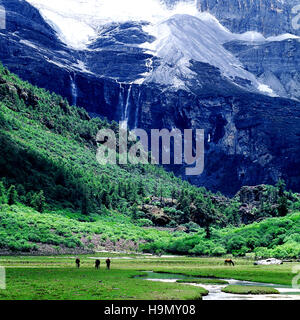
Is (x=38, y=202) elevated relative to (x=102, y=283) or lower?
elevated

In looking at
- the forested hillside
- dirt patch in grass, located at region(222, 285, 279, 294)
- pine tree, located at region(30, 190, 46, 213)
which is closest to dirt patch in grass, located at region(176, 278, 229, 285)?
dirt patch in grass, located at region(222, 285, 279, 294)

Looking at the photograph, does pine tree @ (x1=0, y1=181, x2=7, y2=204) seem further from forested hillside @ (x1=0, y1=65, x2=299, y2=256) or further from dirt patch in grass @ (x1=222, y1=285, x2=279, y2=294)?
dirt patch in grass @ (x1=222, y1=285, x2=279, y2=294)

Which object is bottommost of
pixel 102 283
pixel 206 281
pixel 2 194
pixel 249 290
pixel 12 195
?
pixel 206 281

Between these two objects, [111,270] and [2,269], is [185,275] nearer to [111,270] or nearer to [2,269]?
[111,270]

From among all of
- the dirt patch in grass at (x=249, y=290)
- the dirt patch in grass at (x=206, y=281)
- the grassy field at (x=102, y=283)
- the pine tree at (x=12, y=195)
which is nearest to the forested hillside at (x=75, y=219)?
the pine tree at (x=12, y=195)

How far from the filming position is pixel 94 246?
12769cm

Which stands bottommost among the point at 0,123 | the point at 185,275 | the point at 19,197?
the point at 185,275

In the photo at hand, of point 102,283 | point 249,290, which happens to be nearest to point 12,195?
point 102,283

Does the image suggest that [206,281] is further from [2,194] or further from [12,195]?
[2,194]

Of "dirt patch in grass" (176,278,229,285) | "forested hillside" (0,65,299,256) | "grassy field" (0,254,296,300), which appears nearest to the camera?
"grassy field" (0,254,296,300)

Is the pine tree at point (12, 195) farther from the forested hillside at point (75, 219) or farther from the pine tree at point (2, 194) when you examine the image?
the pine tree at point (2, 194)
